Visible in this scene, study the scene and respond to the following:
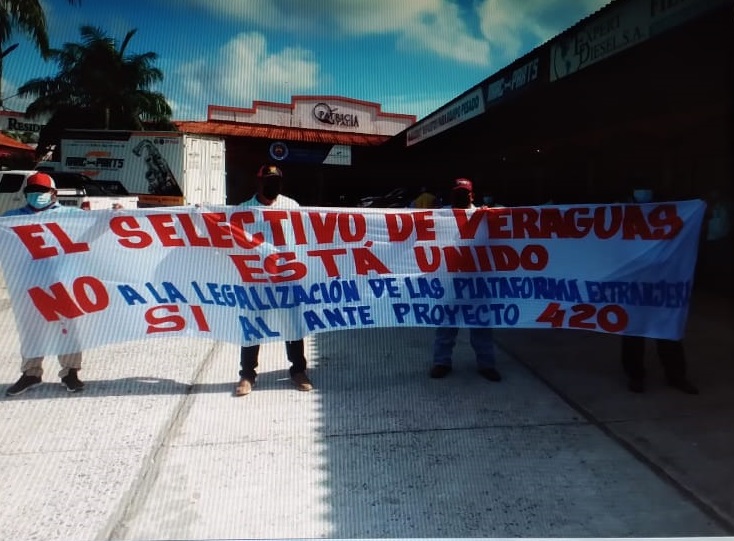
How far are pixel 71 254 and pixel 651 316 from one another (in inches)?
183

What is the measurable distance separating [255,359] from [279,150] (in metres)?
21.4

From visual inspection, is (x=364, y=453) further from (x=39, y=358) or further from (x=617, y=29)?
(x=617, y=29)

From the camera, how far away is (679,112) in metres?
9.56

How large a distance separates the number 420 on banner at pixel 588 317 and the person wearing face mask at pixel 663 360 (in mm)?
186

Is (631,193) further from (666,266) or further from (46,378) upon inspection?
(46,378)

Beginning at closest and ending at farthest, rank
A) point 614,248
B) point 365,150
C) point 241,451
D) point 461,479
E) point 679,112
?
point 461,479 → point 241,451 → point 614,248 → point 679,112 → point 365,150

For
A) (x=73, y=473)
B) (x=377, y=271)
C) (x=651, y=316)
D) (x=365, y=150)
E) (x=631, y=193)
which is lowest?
(x=73, y=473)

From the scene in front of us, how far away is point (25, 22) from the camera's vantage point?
10.1m

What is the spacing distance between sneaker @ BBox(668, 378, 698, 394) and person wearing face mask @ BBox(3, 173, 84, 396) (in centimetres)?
487

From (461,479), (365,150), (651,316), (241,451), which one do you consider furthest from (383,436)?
(365,150)

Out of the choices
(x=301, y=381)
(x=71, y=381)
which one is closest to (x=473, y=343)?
(x=301, y=381)

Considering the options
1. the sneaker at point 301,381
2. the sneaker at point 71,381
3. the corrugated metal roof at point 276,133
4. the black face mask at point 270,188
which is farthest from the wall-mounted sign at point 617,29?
the corrugated metal roof at point 276,133

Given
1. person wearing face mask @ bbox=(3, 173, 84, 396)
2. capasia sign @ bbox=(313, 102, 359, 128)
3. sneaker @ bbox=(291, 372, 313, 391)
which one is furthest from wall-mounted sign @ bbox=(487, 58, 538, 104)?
capasia sign @ bbox=(313, 102, 359, 128)

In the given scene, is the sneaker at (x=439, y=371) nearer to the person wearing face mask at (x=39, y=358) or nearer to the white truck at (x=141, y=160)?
the person wearing face mask at (x=39, y=358)
